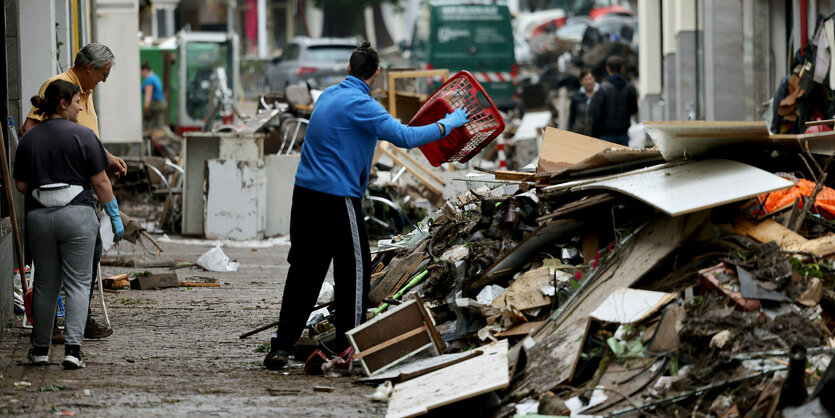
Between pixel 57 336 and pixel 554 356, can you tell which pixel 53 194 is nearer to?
pixel 57 336

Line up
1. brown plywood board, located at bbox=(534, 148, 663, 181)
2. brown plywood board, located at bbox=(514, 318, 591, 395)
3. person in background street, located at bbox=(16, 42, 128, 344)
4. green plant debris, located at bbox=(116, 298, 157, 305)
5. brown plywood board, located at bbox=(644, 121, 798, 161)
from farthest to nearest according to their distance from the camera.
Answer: green plant debris, located at bbox=(116, 298, 157, 305) < person in background street, located at bbox=(16, 42, 128, 344) < brown plywood board, located at bbox=(534, 148, 663, 181) < brown plywood board, located at bbox=(644, 121, 798, 161) < brown plywood board, located at bbox=(514, 318, 591, 395)

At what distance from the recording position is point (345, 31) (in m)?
52.4

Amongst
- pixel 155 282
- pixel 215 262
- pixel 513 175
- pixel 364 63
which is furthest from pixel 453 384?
pixel 215 262

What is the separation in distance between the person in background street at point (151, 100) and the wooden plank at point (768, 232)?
1783 centimetres

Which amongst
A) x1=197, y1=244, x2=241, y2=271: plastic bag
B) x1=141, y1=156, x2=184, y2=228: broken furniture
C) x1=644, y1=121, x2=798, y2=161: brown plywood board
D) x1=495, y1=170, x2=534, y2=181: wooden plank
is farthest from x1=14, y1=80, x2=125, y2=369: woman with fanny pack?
x1=141, y1=156, x2=184, y2=228: broken furniture

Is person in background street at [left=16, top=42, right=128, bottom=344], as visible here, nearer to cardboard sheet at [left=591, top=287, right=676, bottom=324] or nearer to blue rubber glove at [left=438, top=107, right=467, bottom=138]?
blue rubber glove at [left=438, top=107, right=467, bottom=138]

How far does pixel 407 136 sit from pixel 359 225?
0.59 meters

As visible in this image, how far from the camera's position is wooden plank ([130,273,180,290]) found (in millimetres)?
9719

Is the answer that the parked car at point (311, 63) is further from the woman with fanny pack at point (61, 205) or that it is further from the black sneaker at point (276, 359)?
the black sneaker at point (276, 359)

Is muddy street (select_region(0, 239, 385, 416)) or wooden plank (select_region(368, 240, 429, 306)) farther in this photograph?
wooden plank (select_region(368, 240, 429, 306))

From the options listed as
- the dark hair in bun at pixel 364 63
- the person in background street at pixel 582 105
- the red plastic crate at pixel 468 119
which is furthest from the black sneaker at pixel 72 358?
the person in background street at pixel 582 105

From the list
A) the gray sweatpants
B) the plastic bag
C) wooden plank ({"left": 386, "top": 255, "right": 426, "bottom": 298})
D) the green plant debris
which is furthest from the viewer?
the plastic bag

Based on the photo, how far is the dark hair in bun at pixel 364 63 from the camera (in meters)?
6.50

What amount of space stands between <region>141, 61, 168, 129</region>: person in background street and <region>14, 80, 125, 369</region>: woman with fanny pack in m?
16.3
